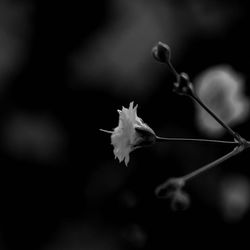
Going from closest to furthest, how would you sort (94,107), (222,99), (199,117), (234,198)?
(222,99) → (234,198) → (199,117) → (94,107)

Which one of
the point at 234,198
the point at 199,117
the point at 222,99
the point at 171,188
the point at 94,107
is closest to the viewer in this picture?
the point at 171,188

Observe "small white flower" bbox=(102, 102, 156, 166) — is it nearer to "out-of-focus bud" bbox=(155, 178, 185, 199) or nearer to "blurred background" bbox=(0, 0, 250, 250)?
"out-of-focus bud" bbox=(155, 178, 185, 199)

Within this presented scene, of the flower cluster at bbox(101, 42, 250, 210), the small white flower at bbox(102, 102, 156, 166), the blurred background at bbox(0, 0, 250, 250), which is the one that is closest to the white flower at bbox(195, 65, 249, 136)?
the flower cluster at bbox(101, 42, 250, 210)

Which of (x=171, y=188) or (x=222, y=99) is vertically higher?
(x=222, y=99)

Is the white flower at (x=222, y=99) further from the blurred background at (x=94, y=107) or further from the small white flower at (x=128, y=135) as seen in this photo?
the small white flower at (x=128, y=135)

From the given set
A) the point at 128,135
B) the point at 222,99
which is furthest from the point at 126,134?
the point at 222,99

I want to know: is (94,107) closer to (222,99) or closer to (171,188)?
(222,99)

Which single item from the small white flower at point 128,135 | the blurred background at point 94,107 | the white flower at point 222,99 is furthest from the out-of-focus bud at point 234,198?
the small white flower at point 128,135
